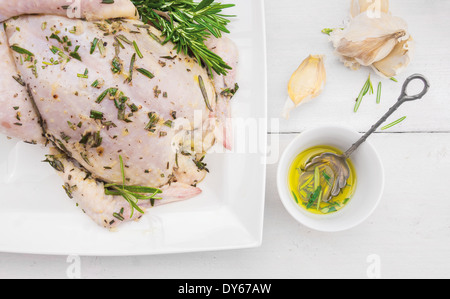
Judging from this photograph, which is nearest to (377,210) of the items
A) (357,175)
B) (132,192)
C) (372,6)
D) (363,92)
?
(357,175)

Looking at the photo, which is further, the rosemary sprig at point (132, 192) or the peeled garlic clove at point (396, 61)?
the peeled garlic clove at point (396, 61)

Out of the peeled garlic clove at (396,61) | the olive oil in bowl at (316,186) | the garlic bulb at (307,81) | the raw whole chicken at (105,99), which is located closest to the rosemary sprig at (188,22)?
the raw whole chicken at (105,99)

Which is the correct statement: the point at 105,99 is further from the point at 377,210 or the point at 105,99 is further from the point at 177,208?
the point at 377,210

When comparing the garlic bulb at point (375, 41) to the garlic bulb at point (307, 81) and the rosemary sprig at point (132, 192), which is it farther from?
the rosemary sprig at point (132, 192)

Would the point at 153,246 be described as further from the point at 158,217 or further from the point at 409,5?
the point at 409,5

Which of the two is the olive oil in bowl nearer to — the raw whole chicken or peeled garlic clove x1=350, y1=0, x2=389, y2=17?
the raw whole chicken

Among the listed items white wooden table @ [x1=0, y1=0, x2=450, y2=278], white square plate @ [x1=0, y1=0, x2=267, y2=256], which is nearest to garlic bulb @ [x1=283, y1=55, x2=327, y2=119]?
white wooden table @ [x1=0, y1=0, x2=450, y2=278]
